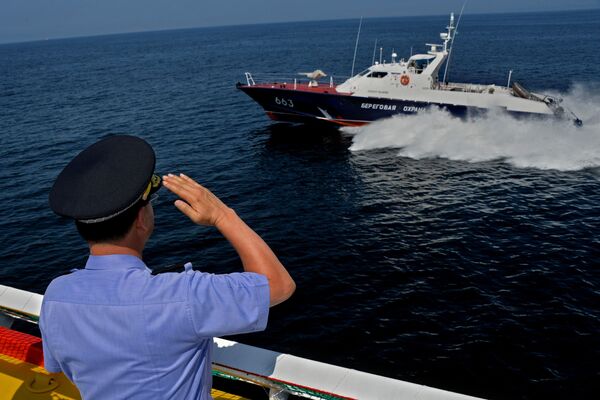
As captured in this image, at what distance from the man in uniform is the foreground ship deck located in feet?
5.40

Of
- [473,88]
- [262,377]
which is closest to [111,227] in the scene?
[262,377]

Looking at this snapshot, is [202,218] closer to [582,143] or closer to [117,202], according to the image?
[117,202]

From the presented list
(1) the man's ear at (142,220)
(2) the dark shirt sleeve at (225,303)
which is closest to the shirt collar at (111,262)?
(1) the man's ear at (142,220)

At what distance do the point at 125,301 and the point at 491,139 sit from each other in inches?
1098

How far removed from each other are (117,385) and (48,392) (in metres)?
2.56

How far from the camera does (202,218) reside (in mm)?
1906

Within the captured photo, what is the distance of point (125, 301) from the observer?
61.7 inches

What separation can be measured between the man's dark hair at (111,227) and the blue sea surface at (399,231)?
9.91 meters

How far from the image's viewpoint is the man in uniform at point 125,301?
1.57 metres

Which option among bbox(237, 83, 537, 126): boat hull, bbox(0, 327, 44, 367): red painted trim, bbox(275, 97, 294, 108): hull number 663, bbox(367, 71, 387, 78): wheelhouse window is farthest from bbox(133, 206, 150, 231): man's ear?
bbox(275, 97, 294, 108): hull number 663

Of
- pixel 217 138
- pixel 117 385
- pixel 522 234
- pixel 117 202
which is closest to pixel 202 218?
pixel 117 202

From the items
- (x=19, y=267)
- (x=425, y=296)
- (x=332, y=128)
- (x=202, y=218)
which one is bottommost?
(x=19, y=267)

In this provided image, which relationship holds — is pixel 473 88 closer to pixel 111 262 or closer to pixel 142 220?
pixel 142 220

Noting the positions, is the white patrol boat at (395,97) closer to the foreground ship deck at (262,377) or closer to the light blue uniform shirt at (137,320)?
the foreground ship deck at (262,377)
